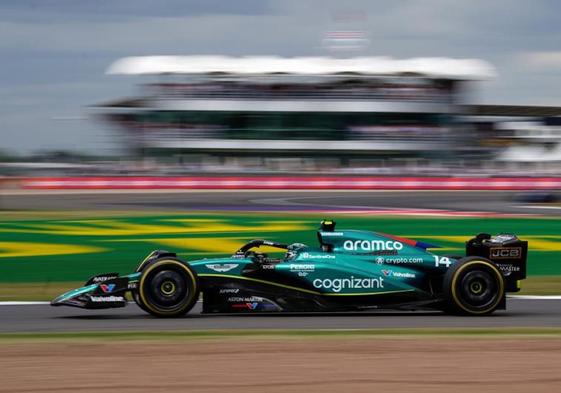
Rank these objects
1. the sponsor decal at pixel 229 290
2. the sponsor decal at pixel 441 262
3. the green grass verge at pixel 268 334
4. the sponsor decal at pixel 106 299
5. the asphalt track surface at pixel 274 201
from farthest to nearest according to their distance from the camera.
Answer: the asphalt track surface at pixel 274 201 → the sponsor decal at pixel 441 262 → the sponsor decal at pixel 229 290 → the sponsor decal at pixel 106 299 → the green grass verge at pixel 268 334

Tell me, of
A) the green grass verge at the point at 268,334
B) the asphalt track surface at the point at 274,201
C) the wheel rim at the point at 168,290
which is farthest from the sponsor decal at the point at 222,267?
the asphalt track surface at the point at 274,201

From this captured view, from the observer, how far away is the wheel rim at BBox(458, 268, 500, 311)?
8867 mm

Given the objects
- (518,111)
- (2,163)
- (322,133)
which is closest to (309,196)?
(2,163)

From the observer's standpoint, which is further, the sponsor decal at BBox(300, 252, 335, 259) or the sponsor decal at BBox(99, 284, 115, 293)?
the sponsor decal at BBox(300, 252, 335, 259)

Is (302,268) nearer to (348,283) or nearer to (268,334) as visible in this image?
(348,283)

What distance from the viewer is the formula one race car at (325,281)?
865 cm

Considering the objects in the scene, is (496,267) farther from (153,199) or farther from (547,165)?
(547,165)

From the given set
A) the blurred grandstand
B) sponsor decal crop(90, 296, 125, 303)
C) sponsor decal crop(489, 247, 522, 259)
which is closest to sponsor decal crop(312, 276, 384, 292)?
sponsor decal crop(489, 247, 522, 259)

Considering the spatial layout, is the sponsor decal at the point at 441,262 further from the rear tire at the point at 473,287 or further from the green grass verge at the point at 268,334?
the green grass verge at the point at 268,334

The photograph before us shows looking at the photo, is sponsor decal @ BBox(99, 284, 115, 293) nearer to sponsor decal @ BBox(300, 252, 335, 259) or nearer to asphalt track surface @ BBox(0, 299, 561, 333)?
asphalt track surface @ BBox(0, 299, 561, 333)

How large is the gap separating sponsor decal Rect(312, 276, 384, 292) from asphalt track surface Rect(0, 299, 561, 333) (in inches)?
10.6

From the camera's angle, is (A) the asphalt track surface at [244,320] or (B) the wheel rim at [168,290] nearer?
(A) the asphalt track surface at [244,320]

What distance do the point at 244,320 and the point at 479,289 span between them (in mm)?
2072

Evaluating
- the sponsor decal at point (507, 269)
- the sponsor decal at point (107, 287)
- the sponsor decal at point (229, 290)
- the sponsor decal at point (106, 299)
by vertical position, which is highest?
the sponsor decal at point (507, 269)
